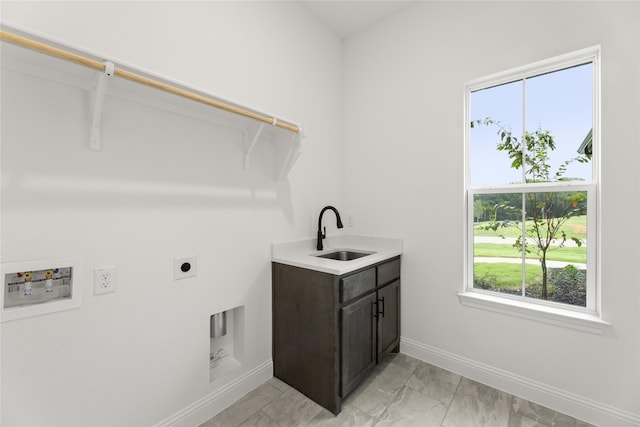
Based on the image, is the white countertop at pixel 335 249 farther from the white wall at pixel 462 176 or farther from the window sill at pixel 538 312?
the window sill at pixel 538 312

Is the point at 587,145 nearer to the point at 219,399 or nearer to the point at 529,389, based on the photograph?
the point at 529,389

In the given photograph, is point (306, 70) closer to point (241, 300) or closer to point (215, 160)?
point (215, 160)

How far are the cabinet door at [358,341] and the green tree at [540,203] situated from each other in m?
1.12

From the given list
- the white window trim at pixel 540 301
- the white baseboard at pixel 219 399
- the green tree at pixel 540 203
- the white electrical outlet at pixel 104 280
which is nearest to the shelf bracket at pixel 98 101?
the white electrical outlet at pixel 104 280

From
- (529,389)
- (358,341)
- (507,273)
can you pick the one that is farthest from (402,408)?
(507,273)

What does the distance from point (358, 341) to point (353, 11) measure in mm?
2642

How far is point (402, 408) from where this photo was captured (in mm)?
1686

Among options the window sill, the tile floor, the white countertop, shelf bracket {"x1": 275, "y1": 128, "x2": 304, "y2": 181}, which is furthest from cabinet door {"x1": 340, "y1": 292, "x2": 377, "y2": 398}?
shelf bracket {"x1": 275, "y1": 128, "x2": 304, "y2": 181}

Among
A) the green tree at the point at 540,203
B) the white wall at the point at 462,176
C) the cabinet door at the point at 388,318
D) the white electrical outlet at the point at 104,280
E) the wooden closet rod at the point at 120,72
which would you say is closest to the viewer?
the wooden closet rod at the point at 120,72

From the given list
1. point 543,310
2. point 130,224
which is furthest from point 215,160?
point 543,310

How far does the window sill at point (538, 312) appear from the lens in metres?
1.56

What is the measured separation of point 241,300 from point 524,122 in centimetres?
228

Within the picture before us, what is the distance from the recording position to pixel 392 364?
216cm

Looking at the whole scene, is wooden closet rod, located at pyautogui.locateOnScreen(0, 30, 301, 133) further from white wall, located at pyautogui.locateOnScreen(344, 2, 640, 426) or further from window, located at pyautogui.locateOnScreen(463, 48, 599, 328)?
window, located at pyautogui.locateOnScreen(463, 48, 599, 328)
